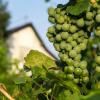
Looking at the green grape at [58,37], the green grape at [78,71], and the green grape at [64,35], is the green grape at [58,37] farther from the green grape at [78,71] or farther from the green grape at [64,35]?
the green grape at [78,71]

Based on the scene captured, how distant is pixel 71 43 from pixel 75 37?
0.11ft

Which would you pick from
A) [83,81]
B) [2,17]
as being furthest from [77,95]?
[2,17]

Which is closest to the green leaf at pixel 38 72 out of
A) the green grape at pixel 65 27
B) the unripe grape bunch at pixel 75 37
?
the unripe grape bunch at pixel 75 37

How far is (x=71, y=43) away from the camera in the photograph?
1.59 m

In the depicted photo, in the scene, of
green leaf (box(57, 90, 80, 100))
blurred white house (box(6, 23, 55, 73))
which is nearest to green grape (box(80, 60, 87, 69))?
green leaf (box(57, 90, 80, 100))

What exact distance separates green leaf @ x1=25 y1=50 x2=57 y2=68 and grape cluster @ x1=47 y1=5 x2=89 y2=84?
12cm

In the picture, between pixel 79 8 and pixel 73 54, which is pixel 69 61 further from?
pixel 79 8

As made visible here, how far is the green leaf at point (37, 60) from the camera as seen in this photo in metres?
1.73

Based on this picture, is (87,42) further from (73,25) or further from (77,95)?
(77,95)

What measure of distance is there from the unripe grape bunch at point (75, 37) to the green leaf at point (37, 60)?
107 millimetres

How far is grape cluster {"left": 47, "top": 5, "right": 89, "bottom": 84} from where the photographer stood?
5.05 ft

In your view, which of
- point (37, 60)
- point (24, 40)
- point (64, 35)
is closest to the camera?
point (64, 35)

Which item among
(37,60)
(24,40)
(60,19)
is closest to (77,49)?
(60,19)

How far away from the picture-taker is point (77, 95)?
147 centimetres
